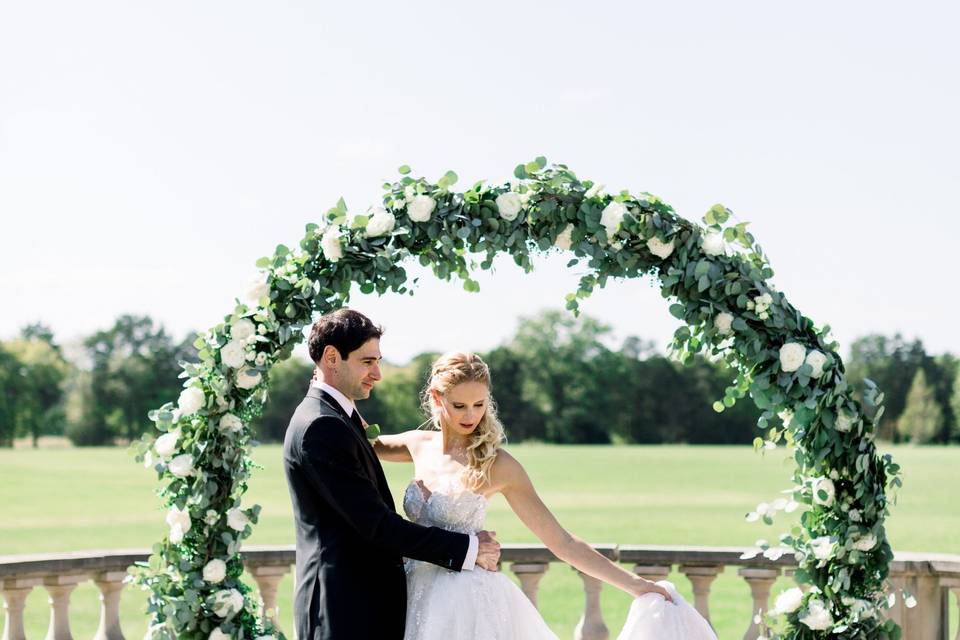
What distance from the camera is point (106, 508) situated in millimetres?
42438

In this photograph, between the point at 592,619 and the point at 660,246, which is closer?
the point at 660,246

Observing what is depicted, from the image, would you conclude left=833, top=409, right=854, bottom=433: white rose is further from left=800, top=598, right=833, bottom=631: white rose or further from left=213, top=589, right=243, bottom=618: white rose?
left=213, top=589, right=243, bottom=618: white rose

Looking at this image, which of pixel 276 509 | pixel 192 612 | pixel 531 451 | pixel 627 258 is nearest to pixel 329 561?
pixel 192 612

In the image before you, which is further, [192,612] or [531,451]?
[531,451]

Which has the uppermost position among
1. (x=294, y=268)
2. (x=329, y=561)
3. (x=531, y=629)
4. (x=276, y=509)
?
(x=294, y=268)

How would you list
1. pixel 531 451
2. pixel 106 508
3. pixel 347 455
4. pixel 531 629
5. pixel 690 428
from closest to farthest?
1. pixel 347 455
2. pixel 531 629
3. pixel 106 508
4. pixel 531 451
5. pixel 690 428

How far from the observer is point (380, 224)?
5367 mm

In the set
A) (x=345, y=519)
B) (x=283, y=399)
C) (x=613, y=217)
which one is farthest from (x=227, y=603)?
(x=283, y=399)

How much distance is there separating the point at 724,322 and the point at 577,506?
38.4 metres

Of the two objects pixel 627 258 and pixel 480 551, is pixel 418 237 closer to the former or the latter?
pixel 627 258

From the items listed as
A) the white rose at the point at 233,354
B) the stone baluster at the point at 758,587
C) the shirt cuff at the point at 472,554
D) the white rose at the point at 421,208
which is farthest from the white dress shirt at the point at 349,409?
the stone baluster at the point at 758,587

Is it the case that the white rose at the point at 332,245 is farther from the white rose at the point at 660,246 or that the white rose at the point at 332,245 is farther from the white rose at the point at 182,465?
the white rose at the point at 660,246

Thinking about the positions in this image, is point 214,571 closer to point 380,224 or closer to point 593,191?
point 380,224

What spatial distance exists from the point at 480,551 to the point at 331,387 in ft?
3.26
